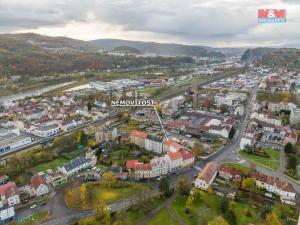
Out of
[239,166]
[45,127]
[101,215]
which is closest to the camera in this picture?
[101,215]

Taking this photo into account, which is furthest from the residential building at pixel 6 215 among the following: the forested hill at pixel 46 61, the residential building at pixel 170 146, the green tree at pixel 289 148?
the forested hill at pixel 46 61

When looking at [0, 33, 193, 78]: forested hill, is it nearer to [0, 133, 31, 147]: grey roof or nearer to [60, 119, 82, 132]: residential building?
[60, 119, 82, 132]: residential building

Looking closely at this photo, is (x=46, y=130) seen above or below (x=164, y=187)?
above

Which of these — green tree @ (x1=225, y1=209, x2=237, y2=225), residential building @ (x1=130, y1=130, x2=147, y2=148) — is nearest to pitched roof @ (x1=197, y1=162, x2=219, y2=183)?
green tree @ (x1=225, y1=209, x2=237, y2=225)

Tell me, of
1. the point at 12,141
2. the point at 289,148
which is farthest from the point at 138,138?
the point at 289,148

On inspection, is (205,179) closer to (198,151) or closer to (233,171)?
(233,171)

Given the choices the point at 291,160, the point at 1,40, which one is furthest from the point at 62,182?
the point at 1,40

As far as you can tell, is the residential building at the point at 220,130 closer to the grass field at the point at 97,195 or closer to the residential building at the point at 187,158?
the residential building at the point at 187,158
